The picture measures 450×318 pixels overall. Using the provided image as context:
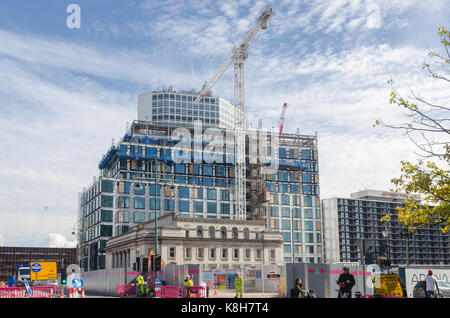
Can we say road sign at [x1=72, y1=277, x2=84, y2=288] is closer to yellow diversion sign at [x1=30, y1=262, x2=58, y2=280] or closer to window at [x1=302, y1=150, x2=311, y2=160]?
yellow diversion sign at [x1=30, y1=262, x2=58, y2=280]

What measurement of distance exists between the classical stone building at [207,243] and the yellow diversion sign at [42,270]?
4492cm

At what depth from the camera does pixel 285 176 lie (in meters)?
141

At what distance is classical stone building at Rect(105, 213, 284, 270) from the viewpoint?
3292 inches

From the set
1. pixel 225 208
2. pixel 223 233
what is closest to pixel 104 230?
pixel 225 208

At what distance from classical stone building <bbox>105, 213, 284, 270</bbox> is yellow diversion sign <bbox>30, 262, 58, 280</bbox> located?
4492 cm

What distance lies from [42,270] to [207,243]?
168 feet

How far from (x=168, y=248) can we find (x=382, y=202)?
12836 cm

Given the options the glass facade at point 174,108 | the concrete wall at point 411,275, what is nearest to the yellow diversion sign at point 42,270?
the concrete wall at point 411,275

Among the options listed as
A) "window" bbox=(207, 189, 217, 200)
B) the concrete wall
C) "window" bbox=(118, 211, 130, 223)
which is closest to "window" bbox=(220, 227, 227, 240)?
"window" bbox=(118, 211, 130, 223)

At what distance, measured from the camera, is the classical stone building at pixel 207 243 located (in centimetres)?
8362

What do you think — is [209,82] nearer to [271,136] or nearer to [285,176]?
[271,136]

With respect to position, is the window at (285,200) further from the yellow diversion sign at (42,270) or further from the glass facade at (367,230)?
the yellow diversion sign at (42,270)

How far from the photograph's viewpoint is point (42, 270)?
36.7 meters
